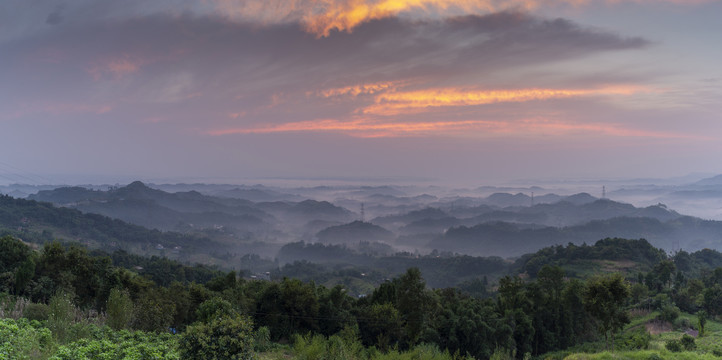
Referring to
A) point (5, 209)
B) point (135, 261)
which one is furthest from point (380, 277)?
point (5, 209)

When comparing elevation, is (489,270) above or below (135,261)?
below

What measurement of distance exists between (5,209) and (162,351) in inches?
9535

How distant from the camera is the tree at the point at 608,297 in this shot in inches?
839

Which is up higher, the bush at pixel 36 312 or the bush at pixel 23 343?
the bush at pixel 23 343

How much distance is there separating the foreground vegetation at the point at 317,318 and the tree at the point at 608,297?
7 cm

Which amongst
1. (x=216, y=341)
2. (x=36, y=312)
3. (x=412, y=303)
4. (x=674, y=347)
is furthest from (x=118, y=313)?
(x=674, y=347)

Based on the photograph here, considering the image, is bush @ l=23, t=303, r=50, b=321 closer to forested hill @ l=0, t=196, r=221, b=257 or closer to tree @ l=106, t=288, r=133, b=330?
tree @ l=106, t=288, r=133, b=330

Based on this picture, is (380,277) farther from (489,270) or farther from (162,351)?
(162,351)

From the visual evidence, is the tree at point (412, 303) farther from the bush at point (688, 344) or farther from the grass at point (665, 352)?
the bush at point (688, 344)

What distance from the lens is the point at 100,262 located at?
3619 cm

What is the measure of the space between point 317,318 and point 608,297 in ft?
69.9

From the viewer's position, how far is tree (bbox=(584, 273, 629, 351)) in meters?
21.3

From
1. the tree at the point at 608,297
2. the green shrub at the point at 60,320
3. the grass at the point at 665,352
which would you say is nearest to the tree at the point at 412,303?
the grass at the point at 665,352

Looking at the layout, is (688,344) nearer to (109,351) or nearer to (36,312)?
(109,351)
